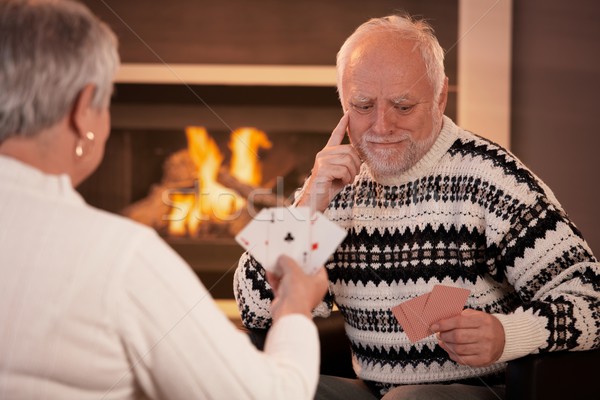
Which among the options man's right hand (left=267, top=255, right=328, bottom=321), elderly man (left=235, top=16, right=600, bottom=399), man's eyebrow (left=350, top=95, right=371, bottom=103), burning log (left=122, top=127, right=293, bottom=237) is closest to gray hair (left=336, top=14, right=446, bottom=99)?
elderly man (left=235, top=16, right=600, bottom=399)

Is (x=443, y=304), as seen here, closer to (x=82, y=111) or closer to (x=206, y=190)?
(x=82, y=111)

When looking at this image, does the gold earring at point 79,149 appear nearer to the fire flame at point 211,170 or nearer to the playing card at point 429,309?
the playing card at point 429,309

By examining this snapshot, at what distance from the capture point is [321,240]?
1367mm

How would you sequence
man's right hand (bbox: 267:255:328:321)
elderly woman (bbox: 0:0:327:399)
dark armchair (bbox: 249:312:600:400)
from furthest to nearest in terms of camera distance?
1. dark armchair (bbox: 249:312:600:400)
2. man's right hand (bbox: 267:255:328:321)
3. elderly woman (bbox: 0:0:327:399)

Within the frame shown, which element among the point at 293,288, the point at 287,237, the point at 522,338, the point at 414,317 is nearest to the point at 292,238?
the point at 287,237

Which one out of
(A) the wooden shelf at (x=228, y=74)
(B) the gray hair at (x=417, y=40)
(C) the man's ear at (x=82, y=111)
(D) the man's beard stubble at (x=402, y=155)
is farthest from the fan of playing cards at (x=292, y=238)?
(A) the wooden shelf at (x=228, y=74)

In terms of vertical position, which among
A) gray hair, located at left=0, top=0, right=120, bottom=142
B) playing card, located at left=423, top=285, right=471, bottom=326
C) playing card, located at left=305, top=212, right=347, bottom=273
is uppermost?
gray hair, located at left=0, top=0, right=120, bottom=142

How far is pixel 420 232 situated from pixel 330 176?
248 millimetres

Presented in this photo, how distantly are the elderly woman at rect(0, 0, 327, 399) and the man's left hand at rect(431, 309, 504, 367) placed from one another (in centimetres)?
59

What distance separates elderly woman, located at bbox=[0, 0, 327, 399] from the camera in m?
0.98

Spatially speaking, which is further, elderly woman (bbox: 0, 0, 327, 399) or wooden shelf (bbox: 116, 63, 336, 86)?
wooden shelf (bbox: 116, 63, 336, 86)

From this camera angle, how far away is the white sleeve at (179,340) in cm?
99

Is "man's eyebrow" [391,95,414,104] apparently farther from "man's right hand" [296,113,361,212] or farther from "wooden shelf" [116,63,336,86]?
"wooden shelf" [116,63,336,86]

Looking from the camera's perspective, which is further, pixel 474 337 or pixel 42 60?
pixel 474 337
